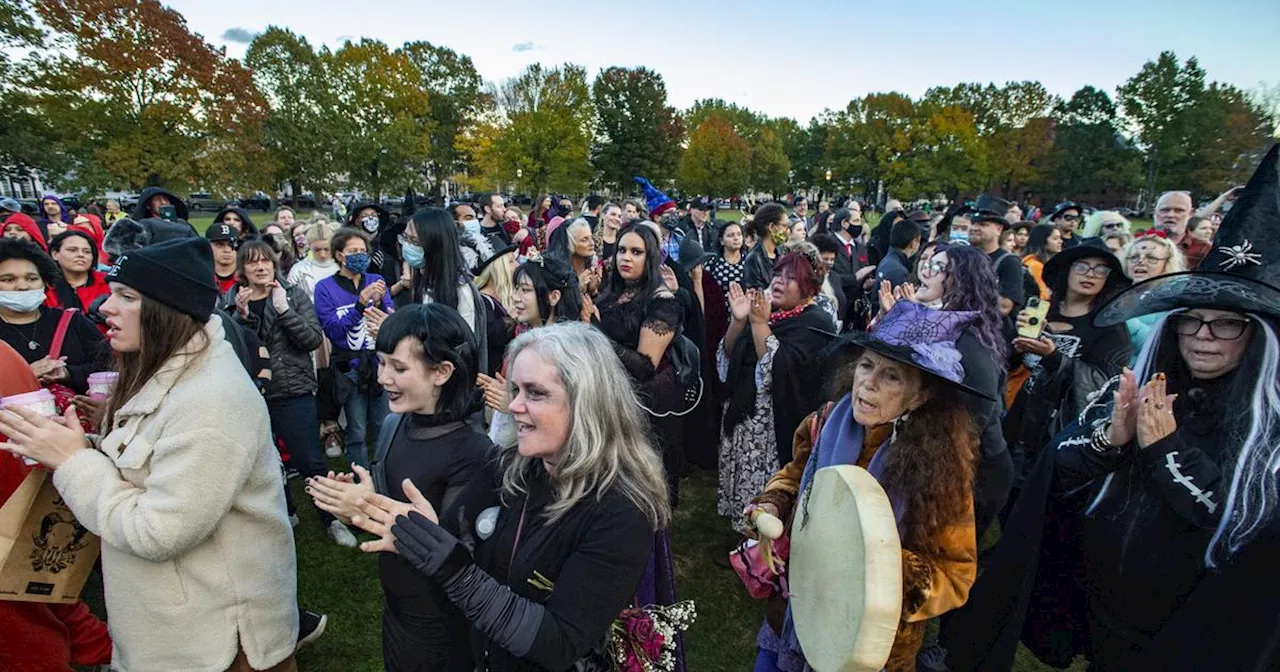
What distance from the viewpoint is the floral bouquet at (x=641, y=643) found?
193 centimetres

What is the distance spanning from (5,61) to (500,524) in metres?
28.6

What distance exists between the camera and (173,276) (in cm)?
211

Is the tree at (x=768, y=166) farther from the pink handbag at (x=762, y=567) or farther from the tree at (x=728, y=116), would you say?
the pink handbag at (x=762, y=567)

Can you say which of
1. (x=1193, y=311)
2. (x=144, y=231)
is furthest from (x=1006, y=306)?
(x=144, y=231)

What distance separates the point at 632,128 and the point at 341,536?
57.4m

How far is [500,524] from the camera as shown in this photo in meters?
1.98

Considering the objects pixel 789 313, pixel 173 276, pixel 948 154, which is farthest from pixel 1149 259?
pixel 948 154

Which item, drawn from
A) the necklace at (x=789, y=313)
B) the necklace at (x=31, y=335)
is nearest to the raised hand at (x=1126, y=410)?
the necklace at (x=789, y=313)

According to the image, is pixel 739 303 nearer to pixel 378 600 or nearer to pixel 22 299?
pixel 378 600

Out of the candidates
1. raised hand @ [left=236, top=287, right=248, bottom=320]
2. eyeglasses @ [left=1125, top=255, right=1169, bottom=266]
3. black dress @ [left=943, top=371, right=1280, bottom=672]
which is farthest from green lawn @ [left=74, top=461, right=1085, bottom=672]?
eyeglasses @ [left=1125, top=255, right=1169, bottom=266]

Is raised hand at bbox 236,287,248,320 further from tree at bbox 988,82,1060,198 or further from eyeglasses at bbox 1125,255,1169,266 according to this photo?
tree at bbox 988,82,1060,198

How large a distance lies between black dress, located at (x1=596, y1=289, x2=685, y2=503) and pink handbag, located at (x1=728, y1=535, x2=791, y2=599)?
163 cm

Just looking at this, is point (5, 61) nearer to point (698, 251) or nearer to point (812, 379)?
point (698, 251)

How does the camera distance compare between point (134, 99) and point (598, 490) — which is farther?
point (134, 99)
